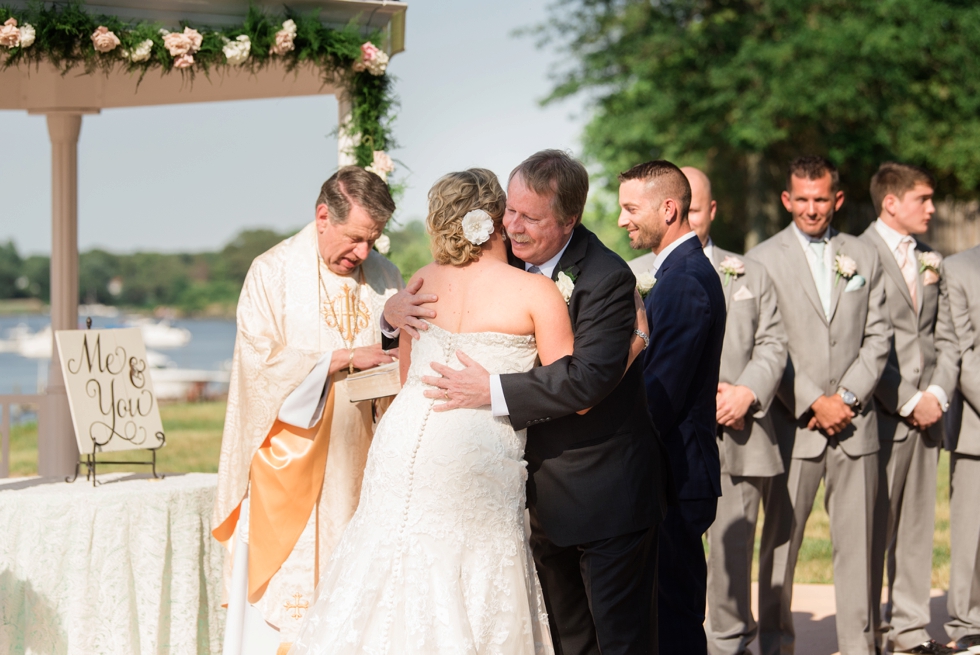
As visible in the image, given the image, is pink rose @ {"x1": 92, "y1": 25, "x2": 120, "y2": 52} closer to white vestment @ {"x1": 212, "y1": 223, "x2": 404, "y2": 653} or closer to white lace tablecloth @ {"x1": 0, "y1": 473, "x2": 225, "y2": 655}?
white vestment @ {"x1": 212, "y1": 223, "x2": 404, "y2": 653}

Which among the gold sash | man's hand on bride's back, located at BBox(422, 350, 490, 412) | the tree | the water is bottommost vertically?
the water

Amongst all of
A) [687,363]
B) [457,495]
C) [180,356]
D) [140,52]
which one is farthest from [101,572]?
[180,356]

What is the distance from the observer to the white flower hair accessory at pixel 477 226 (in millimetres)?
3119

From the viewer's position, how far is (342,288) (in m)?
4.59

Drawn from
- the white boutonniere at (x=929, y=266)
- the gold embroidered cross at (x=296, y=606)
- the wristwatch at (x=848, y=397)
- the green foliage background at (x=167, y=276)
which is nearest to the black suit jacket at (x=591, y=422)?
the gold embroidered cross at (x=296, y=606)

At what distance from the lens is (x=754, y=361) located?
486cm

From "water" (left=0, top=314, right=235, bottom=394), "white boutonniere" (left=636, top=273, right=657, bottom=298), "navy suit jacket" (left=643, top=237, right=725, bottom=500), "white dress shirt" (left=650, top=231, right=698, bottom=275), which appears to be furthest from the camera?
"water" (left=0, top=314, right=235, bottom=394)

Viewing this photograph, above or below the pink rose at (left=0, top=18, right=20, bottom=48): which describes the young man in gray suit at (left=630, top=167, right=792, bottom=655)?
below

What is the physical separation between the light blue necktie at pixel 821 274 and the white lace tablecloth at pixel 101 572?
10.5 feet

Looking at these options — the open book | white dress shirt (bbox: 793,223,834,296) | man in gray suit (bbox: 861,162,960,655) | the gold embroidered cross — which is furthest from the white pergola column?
man in gray suit (bbox: 861,162,960,655)

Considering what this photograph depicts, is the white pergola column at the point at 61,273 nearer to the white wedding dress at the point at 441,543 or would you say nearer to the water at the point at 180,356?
the white wedding dress at the point at 441,543

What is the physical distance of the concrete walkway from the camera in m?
5.40

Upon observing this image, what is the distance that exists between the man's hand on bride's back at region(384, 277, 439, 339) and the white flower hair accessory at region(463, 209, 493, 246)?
0.26 meters

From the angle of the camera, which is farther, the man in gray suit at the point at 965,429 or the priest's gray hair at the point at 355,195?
the man in gray suit at the point at 965,429
